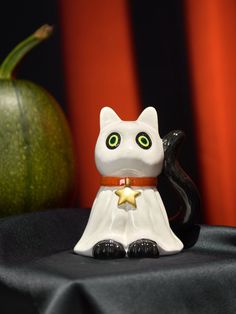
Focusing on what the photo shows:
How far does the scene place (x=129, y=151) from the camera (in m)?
1.13

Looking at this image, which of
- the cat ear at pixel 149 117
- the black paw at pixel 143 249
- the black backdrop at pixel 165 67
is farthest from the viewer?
the black backdrop at pixel 165 67

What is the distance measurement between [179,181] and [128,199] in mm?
132

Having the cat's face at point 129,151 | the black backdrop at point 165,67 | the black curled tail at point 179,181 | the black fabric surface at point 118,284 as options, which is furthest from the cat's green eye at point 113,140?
the black backdrop at point 165,67

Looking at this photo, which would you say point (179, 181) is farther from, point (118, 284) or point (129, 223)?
point (118, 284)

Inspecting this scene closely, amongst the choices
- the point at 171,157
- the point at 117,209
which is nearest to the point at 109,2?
the point at 171,157

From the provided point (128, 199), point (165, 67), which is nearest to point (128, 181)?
point (128, 199)

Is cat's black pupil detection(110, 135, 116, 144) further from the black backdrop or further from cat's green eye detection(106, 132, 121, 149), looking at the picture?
the black backdrop

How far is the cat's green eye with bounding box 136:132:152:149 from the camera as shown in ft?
3.77

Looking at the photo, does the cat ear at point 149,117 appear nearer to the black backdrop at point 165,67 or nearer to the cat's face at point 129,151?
the cat's face at point 129,151

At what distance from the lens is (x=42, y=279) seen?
96cm

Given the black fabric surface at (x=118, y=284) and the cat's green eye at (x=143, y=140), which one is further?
the cat's green eye at (x=143, y=140)

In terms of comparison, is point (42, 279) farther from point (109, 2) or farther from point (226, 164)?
point (109, 2)

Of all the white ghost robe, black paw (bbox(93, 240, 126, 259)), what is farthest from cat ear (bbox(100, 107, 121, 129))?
black paw (bbox(93, 240, 126, 259))

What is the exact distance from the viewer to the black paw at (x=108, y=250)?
1.09 metres
